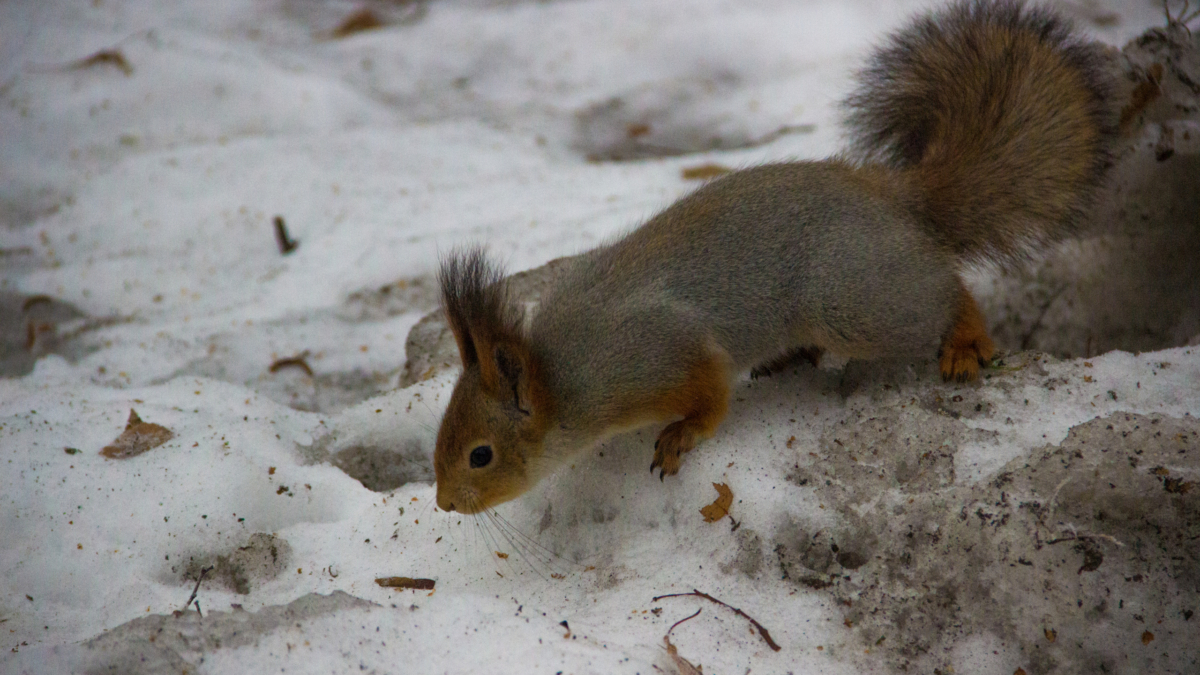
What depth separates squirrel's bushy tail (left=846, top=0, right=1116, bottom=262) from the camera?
7.79ft

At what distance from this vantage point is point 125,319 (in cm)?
374

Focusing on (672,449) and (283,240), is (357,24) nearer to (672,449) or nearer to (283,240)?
(283,240)

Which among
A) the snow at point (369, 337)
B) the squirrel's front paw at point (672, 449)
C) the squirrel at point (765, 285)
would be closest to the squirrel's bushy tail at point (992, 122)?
the squirrel at point (765, 285)

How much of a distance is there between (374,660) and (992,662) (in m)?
1.23

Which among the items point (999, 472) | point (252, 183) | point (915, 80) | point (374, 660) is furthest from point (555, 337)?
point (252, 183)

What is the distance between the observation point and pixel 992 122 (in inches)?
95.7

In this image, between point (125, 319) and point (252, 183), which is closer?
point (125, 319)

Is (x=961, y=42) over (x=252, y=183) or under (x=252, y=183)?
over

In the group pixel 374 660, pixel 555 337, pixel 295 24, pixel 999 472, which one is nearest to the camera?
pixel 374 660

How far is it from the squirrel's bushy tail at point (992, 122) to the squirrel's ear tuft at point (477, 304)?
3.90ft

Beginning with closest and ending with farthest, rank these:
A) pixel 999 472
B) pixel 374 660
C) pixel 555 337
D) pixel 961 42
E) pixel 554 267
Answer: pixel 374 660 → pixel 999 472 → pixel 555 337 → pixel 961 42 → pixel 554 267

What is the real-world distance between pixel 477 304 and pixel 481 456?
0.39m

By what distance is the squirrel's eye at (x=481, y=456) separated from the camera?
2143 mm

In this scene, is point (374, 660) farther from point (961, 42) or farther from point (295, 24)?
point (295, 24)
